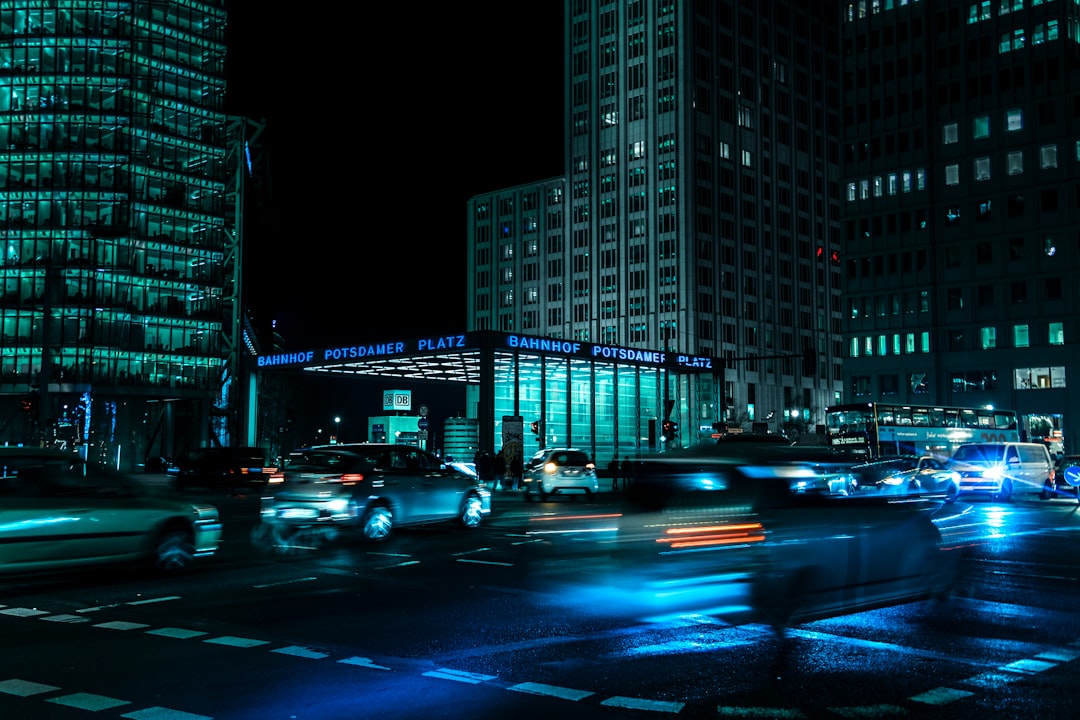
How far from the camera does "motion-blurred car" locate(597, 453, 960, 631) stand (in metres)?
8.95

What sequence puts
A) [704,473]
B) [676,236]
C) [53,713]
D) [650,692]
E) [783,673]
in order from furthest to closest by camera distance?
1. [676,236]
2. [704,473]
3. [783,673]
4. [650,692]
5. [53,713]

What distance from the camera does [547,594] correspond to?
11766 millimetres

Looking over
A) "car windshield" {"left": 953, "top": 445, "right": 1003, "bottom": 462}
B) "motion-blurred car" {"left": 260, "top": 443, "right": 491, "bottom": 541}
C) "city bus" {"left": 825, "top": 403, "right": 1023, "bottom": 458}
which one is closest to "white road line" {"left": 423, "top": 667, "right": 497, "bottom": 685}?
"motion-blurred car" {"left": 260, "top": 443, "right": 491, "bottom": 541}

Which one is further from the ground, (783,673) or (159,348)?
(159,348)

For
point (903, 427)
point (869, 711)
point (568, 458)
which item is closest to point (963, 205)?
point (903, 427)

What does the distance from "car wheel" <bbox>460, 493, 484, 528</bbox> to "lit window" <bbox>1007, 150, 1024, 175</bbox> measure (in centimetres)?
7529

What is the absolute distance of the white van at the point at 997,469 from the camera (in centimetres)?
3238

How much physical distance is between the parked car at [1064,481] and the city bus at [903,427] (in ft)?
29.0

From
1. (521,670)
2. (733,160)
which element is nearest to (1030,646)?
Answer: (521,670)

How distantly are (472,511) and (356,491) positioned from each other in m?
3.76

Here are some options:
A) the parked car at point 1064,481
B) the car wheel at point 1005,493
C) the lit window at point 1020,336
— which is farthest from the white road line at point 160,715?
the lit window at point 1020,336

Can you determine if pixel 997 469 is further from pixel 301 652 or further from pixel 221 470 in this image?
pixel 301 652

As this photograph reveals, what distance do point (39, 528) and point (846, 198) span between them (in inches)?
3521

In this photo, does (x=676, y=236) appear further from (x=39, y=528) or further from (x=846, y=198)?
(x=39, y=528)
